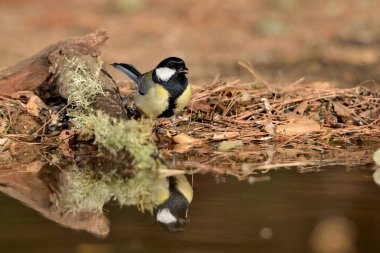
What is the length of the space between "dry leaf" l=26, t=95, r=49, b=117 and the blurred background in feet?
10.9

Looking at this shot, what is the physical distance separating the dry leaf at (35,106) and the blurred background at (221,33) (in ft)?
10.9

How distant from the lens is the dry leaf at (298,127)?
5.96 m

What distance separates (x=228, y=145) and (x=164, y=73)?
0.67 metres

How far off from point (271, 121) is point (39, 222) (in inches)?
106

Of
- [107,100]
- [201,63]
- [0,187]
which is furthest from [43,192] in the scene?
[201,63]

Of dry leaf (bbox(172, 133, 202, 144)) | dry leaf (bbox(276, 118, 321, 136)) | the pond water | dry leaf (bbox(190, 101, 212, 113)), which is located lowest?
the pond water

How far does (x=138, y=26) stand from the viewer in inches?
501

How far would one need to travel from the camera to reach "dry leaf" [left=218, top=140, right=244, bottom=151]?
18.7 feet

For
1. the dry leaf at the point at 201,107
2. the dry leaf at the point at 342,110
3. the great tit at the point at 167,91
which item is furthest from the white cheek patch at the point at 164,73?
the dry leaf at the point at 342,110

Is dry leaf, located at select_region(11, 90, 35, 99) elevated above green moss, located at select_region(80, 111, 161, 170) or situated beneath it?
elevated above

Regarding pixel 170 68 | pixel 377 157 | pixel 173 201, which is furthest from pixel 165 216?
pixel 170 68

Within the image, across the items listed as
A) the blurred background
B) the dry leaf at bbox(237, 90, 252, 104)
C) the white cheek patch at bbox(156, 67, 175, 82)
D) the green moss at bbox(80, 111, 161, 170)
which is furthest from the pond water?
the blurred background

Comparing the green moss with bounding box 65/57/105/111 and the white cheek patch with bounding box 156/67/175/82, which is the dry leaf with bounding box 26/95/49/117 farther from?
the white cheek patch with bounding box 156/67/175/82

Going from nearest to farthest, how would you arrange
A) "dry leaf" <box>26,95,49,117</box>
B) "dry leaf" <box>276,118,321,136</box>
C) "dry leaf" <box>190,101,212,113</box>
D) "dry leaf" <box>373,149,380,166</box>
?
"dry leaf" <box>373,149,380,166</box>, "dry leaf" <box>276,118,321,136</box>, "dry leaf" <box>26,95,49,117</box>, "dry leaf" <box>190,101,212,113</box>
